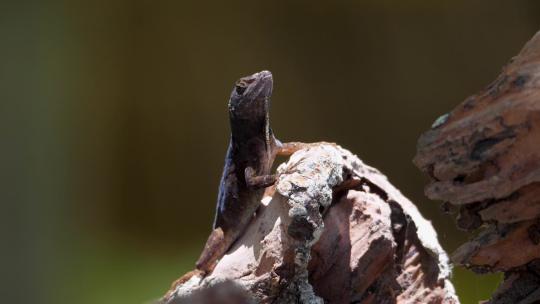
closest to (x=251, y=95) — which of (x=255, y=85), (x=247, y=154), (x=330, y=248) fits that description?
(x=255, y=85)

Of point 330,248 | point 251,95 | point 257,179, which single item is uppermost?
point 251,95

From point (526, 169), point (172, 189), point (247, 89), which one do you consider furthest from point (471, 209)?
point (172, 189)

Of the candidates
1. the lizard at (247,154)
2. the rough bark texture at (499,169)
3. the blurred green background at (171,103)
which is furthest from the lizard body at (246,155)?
the rough bark texture at (499,169)

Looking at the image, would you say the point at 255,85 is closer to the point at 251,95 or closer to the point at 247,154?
the point at 251,95

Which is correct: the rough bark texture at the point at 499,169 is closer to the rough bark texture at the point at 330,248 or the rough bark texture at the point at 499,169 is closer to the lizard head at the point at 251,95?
the rough bark texture at the point at 330,248

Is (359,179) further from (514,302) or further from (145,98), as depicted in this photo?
(145,98)

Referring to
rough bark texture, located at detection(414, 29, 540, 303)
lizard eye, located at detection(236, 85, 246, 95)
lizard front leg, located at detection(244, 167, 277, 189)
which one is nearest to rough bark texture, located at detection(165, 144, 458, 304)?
lizard front leg, located at detection(244, 167, 277, 189)

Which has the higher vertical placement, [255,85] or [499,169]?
[255,85]
